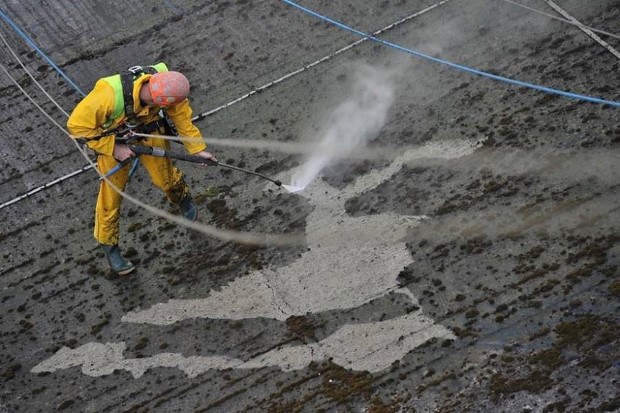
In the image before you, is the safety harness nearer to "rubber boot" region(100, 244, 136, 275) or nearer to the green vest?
the green vest

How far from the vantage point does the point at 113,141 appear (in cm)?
516

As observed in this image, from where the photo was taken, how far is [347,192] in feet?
18.9

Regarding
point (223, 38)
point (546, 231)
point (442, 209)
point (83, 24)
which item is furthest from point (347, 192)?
point (83, 24)

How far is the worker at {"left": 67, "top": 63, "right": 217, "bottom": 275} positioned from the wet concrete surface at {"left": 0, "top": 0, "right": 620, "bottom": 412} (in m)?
0.34

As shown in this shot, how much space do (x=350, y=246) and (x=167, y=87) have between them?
1580mm

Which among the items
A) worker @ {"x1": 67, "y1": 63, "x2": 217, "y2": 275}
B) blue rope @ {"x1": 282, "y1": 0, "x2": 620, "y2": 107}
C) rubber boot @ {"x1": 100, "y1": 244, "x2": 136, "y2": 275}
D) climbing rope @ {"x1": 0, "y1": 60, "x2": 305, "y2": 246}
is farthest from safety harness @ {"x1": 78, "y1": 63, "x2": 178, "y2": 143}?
blue rope @ {"x1": 282, "y1": 0, "x2": 620, "y2": 107}

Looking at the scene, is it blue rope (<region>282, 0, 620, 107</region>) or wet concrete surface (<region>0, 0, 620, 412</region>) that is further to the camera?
blue rope (<region>282, 0, 620, 107</region>)

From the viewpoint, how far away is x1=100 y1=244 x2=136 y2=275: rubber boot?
217 inches

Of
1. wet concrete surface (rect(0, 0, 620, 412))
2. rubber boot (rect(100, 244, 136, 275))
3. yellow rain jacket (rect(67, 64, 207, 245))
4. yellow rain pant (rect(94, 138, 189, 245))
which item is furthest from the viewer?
rubber boot (rect(100, 244, 136, 275))

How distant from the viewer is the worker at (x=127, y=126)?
504 centimetres

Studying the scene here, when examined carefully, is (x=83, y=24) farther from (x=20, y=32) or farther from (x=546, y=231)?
(x=546, y=231)

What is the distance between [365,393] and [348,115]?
249 centimetres

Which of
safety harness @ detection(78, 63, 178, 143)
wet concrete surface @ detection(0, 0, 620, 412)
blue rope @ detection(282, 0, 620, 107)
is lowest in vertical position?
wet concrete surface @ detection(0, 0, 620, 412)

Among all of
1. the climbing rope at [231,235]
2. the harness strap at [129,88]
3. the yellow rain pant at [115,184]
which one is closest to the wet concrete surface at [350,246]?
the climbing rope at [231,235]
